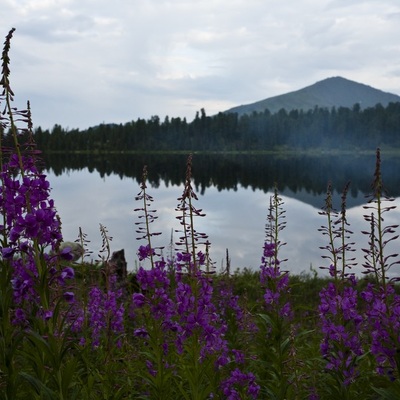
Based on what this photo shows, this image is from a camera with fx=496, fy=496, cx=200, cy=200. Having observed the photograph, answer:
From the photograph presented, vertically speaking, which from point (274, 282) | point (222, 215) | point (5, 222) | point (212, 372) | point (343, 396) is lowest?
point (222, 215)

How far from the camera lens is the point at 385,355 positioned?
5062 millimetres

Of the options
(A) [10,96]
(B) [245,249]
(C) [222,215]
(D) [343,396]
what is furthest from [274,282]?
(C) [222,215]

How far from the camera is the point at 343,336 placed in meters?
5.50

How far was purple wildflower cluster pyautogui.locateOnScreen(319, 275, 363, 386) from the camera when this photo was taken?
214 inches

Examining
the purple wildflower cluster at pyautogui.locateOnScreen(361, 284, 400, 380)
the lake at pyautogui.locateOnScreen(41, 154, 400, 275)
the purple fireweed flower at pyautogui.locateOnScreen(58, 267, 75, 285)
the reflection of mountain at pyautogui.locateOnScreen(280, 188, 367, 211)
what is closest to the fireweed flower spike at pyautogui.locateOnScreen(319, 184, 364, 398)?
the purple wildflower cluster at pyautogui.locateOnScreen(361, 284, 400, 380)

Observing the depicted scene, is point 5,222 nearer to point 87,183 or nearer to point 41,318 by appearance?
point 41,318

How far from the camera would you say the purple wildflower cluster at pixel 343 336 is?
5.43 m

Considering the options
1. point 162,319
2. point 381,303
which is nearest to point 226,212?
point 162,319

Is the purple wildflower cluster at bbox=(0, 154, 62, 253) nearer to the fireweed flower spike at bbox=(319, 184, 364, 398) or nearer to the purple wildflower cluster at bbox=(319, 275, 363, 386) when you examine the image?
the fireweed flower spike at bbox=(319, 184, 364, 398)

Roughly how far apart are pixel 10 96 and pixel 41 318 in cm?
198

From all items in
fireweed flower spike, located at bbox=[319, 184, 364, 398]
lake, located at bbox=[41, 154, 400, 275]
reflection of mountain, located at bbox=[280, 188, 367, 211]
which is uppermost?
fireweed flower spike, located at bbox=[319, 184, 364, 398]

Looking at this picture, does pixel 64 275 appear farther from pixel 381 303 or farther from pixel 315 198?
pixel 315 198

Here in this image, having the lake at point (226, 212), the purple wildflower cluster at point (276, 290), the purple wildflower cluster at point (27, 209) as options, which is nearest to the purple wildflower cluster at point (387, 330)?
the purple wildflower cluster at point (276, 290)

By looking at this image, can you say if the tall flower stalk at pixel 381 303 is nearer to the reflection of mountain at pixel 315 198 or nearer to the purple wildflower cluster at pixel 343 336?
the purple wildflower cluster at pixel 343 336
